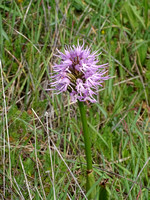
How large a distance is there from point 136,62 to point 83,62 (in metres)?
2.20

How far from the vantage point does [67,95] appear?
349 centimetres

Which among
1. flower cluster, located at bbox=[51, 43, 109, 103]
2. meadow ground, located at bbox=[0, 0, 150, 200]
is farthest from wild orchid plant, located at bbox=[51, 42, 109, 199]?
meadow ground, located at bbox=[0, 0, 150, 200]

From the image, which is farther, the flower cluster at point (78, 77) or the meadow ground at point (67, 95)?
the meadow ground at point (67, 95)

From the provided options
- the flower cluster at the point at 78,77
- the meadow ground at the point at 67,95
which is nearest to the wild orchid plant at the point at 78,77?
the flower cluster at the point at 78,77

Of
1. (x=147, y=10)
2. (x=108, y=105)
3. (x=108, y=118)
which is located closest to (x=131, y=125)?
(x=108, y=118)

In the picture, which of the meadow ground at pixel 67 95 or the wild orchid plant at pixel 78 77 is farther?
the meadow ground at pixel 67 95

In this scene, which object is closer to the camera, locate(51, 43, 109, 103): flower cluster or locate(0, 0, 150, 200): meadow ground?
locate(51, 43, 109, 103): flower cluster

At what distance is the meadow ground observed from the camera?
9.36 ft

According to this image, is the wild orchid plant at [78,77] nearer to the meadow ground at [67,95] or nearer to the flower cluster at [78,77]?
the flower cluster at [78,77]

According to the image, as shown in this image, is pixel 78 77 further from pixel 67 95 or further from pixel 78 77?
pixel 67 95

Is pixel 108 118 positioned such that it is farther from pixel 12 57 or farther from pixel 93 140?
pixel 12 57

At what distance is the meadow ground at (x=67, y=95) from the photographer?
9.36 ft

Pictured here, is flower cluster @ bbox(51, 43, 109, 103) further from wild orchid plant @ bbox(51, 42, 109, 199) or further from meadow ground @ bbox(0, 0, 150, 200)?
meadow ground @ bbox(0, 0, 150, 200)

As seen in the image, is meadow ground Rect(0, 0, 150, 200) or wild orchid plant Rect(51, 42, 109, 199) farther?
meadow ground Rect(0, 0, 150, 200)
